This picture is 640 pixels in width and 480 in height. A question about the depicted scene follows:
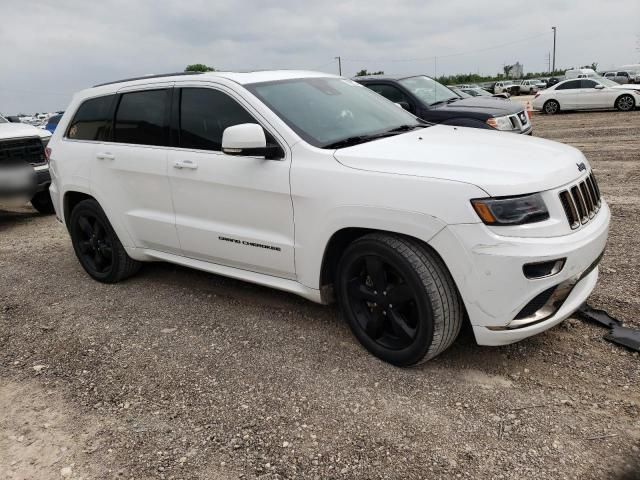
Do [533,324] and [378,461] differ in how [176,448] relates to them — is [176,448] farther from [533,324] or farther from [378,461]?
[533,324]

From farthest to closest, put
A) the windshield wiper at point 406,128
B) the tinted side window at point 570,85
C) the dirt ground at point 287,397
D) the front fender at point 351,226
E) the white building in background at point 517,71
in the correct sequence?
1. the white building in background at point 517,71
2. the tinted side window at point 570,85
3. the windshield wiper at point 406,128
4. the front fender at point 351,226
5. the dirt ground at point 287,397

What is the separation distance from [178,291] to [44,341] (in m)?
1.12

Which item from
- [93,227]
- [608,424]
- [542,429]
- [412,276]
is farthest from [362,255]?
[93,227]

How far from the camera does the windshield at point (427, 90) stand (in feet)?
28.8

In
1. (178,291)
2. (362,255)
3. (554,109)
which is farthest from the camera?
(554,109)

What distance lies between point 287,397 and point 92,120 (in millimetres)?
3168

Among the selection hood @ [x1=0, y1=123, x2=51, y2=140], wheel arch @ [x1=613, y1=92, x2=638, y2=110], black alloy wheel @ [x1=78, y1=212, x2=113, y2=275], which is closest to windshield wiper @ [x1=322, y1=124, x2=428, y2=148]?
black alloy wheel @ [x1=78, y1=212, x2=113, y2=275]

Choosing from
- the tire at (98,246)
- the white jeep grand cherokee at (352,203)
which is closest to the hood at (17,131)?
the tire at (98,246)

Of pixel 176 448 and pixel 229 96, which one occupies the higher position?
pixel 229 96

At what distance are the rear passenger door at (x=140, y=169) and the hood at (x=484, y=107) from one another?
520 cm

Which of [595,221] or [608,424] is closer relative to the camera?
[608,424]

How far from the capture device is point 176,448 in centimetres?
270

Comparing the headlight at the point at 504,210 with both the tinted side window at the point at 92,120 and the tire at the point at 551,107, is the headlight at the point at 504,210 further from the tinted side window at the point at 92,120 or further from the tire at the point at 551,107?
the tire at the point at 551,107

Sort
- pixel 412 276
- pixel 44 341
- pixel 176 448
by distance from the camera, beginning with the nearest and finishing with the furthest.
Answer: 1. pixel 176 448
2. pixel 412 276
3. pixel 44 341
